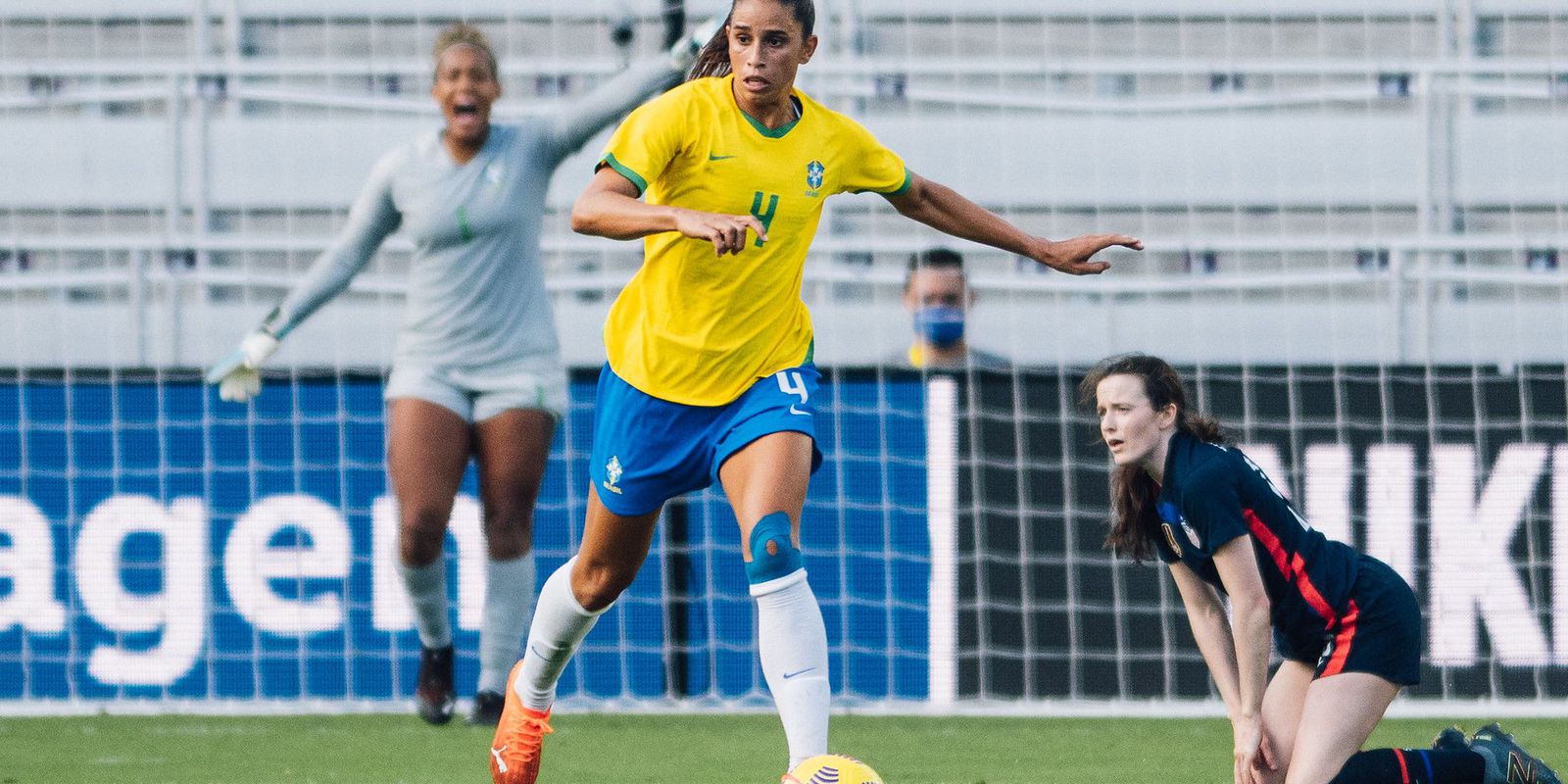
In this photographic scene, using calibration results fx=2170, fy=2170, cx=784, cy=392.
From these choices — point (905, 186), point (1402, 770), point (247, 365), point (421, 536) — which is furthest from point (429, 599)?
point (1402, 770)

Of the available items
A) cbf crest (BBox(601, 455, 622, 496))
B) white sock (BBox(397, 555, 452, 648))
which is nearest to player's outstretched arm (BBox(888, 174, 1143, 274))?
cbf crest (BBox(601, 455, 622, 496))

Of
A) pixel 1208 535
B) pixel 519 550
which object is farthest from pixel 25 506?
pixel 1208 535

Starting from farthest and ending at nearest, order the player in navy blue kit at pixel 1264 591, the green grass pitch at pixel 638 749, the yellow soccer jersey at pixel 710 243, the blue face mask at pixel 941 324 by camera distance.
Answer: the blue face mask at pixel 941 324 < the green grass pitch at pixel 638 749 < the yellow soccer jersey at pixel 710 243 < the player in navy blue kit at pixel 1264 591

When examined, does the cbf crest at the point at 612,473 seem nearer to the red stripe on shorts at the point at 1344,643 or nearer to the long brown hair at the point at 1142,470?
the long brown hair at the point at 1142,470

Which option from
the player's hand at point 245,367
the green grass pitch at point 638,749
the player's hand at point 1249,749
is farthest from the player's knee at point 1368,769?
the player's hand at point 245,367

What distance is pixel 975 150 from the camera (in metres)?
10.8

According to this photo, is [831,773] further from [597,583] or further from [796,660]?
[597,583]

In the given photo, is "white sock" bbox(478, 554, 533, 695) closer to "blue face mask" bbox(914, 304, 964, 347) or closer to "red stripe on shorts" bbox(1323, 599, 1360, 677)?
"blue face mask" bbox(914, 304, 964, 347)

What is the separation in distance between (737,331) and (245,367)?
8.73ft

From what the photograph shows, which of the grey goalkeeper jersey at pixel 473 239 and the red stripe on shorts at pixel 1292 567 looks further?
the grey goalkeeper jersey at pixel 473 239

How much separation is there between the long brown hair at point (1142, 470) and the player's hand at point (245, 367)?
10.1ft

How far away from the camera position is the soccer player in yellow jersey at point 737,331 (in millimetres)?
4695

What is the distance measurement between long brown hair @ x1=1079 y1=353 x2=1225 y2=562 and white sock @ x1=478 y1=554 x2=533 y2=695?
2.55 metres

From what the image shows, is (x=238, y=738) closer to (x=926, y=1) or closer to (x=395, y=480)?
(x=395, y=480)
